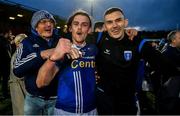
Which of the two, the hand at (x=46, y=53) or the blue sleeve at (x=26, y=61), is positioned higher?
the hand at (x=46, y=53)

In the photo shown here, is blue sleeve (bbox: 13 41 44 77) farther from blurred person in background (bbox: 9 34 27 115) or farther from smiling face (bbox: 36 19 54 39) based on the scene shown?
blurred person in background (bbox: 9 34 27 115)

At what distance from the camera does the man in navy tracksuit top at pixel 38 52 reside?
3.82m

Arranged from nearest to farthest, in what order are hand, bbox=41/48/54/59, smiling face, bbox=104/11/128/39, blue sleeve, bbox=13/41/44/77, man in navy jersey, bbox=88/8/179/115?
hand, bbox=41/48/54/59 < blue sleeve, bbox=13/41/44/77 < man in navy jersey, bbox=88/8/179/115 < smiling face, bbox=104/11/128/39

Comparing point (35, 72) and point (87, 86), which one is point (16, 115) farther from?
point (87, 86)

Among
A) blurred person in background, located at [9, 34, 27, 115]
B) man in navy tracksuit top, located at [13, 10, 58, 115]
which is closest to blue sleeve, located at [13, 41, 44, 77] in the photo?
man in navy tracksuit top, located at [13, 10, 58, 115]

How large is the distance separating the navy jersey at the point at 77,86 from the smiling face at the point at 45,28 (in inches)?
45.4

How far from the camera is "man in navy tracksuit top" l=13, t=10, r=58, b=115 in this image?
12.5 feet

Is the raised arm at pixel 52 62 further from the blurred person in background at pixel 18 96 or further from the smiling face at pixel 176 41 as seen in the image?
the smiling face at pixel 176 41

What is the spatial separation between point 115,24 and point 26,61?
1.11m

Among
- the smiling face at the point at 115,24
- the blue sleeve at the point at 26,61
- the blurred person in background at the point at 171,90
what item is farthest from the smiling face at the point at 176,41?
the blue sleeve at the point at 26,61

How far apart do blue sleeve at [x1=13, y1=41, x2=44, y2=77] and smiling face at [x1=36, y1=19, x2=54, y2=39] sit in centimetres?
38

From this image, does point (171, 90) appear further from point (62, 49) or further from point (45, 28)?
point (62, 49)

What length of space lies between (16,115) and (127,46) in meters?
2.85

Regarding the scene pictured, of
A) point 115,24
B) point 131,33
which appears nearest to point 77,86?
point 115,24
